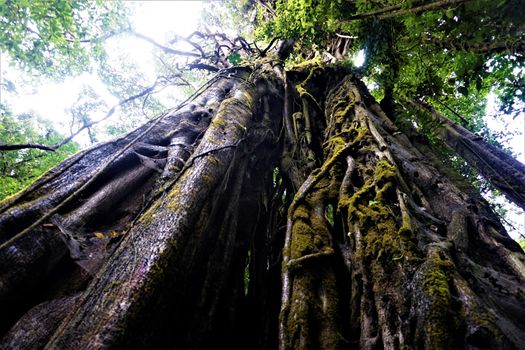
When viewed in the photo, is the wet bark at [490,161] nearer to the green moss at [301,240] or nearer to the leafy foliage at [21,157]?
the green moss at [301,240]

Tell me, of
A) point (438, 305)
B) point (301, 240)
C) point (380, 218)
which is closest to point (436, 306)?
point (438, 305)

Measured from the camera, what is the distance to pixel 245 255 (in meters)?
2.72

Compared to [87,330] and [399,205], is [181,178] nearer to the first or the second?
[87,330]

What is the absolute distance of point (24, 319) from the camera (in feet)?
5.18

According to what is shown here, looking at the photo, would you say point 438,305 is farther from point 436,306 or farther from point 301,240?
point 301,240

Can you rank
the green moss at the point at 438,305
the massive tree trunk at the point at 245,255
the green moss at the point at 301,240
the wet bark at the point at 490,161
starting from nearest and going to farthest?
the green moss at the point at 438,305
the massive tree trunk at the point at 245,255
the green moss at the point at 301,240
the wet bark at the point at 490,161

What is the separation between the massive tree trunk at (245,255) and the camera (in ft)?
4.38

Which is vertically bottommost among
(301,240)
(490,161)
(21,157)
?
(301,240)

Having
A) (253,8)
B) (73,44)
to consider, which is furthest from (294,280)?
(253,8)

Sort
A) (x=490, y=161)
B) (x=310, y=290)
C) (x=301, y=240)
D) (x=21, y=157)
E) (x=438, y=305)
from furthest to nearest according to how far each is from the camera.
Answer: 1. (x=21, y=157)
2. (x=490, y=161)
3. (x=301, y=240)
4. (x=310, y=290)
5. (x=438, y=305)

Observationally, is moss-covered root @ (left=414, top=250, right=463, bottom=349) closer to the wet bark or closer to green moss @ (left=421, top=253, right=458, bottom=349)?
green moss @ (left=421, top=253, right=458, bottom=349)

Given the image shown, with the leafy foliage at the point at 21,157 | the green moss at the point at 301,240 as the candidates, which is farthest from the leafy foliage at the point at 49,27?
the green moss at the point at 301,240

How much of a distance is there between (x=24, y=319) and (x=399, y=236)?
6.65 ft

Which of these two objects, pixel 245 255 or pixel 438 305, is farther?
pixel 245 255
